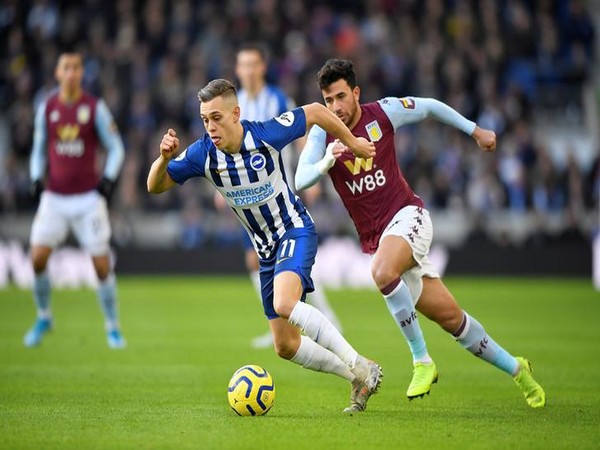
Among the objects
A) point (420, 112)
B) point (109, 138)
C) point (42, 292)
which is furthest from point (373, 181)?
point (42, 292)

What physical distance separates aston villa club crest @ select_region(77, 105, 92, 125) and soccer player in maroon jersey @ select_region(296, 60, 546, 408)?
15.0ft

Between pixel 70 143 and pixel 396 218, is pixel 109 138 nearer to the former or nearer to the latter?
pixel 70 143

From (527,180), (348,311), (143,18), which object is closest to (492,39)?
(527,180)

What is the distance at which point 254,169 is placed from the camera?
25.6 ft

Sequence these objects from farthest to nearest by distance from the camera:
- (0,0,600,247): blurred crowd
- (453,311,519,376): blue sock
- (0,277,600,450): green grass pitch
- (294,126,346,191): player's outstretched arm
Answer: (0,0,600,247): blurred crowd, (453,311,519,376): blue sock, (294,126,346,191): player's outstretched arm, (0,277,600,450): green grass pitch

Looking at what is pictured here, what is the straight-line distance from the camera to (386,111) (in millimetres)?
8445

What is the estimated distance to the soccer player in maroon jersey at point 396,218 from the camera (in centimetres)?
798

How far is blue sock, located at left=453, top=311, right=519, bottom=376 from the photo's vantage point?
8.09 metres

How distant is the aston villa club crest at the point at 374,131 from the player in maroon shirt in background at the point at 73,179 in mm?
4497

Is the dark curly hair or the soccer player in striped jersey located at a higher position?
the dark curly hair

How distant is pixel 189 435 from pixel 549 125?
20.4 m

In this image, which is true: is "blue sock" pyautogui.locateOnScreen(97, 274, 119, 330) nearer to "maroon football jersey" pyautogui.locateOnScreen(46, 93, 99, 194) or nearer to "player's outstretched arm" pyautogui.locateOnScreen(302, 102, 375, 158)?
"maroon football jersey" pyautogui.locateOnScreen(46, 93, 99, 194)

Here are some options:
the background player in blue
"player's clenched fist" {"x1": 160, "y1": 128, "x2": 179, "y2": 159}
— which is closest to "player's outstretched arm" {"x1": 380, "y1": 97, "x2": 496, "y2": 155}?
the background player in blue

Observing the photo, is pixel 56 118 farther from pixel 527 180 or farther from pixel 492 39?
pixel 492 39
